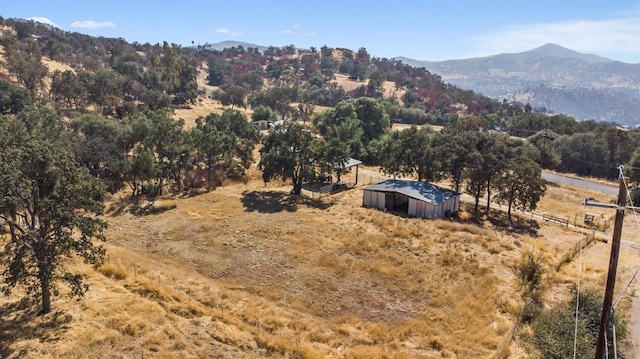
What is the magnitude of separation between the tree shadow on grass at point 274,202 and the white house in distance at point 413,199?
5.20 meters

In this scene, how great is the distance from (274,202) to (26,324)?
2676 cm

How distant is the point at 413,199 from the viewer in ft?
137

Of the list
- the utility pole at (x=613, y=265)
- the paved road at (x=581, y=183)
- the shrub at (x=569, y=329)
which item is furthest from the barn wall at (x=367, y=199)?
the paved road at (x=581, y=183)

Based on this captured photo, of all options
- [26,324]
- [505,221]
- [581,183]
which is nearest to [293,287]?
[26,324]

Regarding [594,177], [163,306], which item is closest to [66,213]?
[163,306]

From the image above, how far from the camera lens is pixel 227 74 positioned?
195m

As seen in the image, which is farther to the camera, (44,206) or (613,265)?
(44,206)

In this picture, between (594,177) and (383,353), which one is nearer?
(383,353)

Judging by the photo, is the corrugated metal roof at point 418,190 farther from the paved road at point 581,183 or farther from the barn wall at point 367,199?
the paved road at point 581,183

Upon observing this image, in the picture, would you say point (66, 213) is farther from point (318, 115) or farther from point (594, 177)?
point (594, 177)

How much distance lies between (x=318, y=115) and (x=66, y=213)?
71671mm

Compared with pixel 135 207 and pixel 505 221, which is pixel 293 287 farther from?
pixel 505 221

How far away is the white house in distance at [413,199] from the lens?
4101 centimetres

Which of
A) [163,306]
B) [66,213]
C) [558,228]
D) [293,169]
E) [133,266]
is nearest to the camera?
[66,213]
